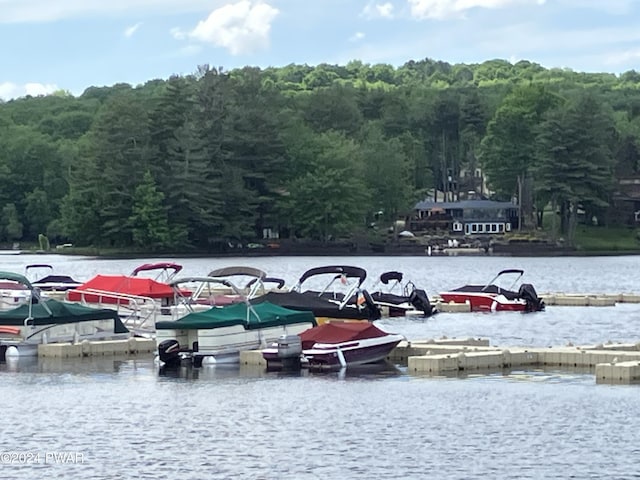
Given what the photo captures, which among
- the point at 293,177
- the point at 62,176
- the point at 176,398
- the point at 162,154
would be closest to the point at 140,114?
the point at 162,154

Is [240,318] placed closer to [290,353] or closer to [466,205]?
[290,353]

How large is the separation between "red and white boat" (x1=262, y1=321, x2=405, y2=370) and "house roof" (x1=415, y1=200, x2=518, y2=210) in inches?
4663

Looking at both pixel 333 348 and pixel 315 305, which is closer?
pixel 333 348

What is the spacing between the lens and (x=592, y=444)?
1212 inches

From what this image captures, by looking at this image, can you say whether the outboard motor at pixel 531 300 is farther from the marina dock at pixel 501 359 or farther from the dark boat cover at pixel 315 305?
the marina dock at pixel 501 359

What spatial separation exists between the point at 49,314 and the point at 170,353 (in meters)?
4.92

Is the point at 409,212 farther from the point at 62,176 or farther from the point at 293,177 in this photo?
the point at 62,176

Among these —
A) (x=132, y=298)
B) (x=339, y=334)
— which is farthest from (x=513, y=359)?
(x=132, y=298)

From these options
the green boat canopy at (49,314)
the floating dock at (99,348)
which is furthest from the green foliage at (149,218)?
the green boat canopy at (49,314)

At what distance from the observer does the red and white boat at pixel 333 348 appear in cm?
4178

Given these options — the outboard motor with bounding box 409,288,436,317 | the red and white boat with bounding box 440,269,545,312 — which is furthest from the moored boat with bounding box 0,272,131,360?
the red and white boat with bounding box 440,269,545,312

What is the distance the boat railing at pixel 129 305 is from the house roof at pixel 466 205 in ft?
345

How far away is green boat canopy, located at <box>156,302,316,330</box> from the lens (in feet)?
140

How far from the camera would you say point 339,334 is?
4238 cm
